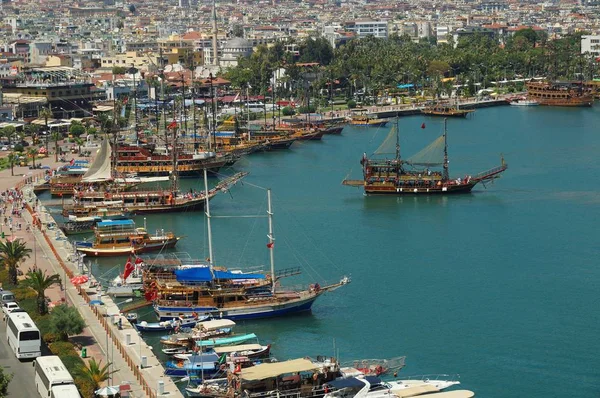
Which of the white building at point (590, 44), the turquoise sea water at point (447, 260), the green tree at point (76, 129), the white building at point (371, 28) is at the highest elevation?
the white building at point (371, 28)

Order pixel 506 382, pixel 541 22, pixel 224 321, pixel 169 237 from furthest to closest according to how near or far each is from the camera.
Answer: pixel 541 22 → pixel 169 237 → pixel 224 321 → pixel 506 382

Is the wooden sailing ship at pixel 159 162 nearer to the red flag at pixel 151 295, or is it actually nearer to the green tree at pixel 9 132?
the green tree at pixel 9 132

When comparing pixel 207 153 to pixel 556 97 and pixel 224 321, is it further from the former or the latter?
pixel 556 97

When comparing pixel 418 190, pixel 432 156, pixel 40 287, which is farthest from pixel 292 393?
pixel 432 156

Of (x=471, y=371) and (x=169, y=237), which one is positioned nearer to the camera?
(x=471, y=371)

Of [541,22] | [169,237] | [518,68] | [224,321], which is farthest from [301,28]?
[224,321]

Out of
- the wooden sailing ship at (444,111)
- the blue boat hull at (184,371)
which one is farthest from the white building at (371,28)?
the blue boat hull at (184,371)

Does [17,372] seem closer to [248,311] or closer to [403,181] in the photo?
[248,311]
